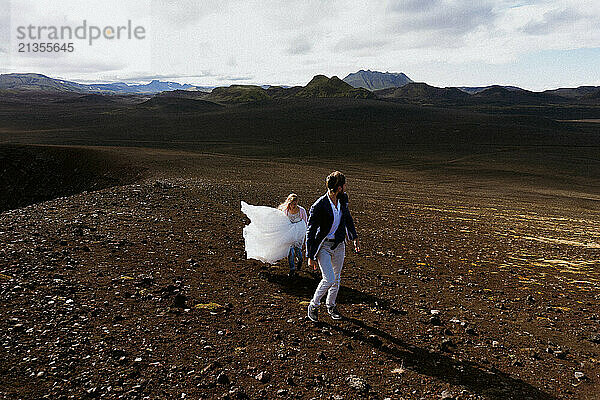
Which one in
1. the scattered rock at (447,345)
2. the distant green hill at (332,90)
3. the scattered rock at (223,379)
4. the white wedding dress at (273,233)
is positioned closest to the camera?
the scattered rock at (223,379)

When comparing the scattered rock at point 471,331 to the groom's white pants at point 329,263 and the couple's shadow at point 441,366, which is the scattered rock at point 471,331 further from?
the groom's white pants at point 329,263

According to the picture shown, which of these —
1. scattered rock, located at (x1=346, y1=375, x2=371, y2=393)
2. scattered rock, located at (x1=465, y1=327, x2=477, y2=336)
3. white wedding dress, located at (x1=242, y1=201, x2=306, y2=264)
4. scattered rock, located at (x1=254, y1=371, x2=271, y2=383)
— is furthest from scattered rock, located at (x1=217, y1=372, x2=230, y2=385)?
scattered rock, located at (x1=465, y1=327, x2=477, y2=336)

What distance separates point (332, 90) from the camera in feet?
605

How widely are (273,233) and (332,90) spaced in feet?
606

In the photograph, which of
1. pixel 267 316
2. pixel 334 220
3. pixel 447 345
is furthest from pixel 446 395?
pixel 267 316

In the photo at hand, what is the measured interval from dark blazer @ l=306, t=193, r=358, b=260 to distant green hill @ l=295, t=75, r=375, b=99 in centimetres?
17330

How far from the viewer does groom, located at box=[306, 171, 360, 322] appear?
17.4 ft

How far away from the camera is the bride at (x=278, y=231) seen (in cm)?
742

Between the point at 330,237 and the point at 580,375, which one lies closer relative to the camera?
the point at 580,375

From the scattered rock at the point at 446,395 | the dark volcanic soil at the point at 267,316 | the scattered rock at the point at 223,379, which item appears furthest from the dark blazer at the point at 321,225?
the scattered rock at the point at 446,395

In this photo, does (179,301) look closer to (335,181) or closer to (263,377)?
(263,377)

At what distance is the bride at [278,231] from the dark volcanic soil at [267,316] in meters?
0.51

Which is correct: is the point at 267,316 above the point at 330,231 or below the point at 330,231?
below

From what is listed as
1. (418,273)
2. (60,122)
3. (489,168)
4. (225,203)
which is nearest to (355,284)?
(418,273)
